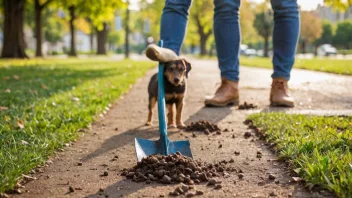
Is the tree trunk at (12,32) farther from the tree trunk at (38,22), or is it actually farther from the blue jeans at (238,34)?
the blue jeans at (238,34)

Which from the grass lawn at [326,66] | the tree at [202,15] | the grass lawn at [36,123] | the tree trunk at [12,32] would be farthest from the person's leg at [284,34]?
the tree at [202,15]

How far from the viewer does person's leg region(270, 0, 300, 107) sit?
4898mm

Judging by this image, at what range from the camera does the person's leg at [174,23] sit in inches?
170

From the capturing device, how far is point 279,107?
508 cm

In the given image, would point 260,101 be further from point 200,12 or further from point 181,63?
point 200,12

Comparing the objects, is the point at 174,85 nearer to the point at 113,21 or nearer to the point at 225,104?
the point at 225,104

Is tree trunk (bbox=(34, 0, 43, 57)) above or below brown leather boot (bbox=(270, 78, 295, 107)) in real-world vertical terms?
above

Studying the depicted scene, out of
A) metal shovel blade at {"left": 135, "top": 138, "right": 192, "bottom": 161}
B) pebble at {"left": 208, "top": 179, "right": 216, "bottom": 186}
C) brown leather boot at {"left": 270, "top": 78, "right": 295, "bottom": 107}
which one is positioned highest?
brown leather boot at {"left": 270, "top": 78, "right": 295, "bottom": 107}

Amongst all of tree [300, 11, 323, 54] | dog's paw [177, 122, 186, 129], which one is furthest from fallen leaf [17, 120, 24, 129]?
tree [300, 11, 323, 54]

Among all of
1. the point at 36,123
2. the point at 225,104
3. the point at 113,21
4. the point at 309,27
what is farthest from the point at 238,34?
the point at 113,21

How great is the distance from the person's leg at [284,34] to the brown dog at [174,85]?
1407 mm

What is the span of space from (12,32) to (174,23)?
2188cm

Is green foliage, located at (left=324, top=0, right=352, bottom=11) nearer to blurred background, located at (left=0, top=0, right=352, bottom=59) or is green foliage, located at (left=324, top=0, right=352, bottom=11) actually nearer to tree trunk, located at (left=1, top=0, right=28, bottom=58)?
blurred background, located at (left=0, top=0, right=352, bottom=59)

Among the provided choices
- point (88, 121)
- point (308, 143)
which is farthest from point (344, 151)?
point (88, 121)
